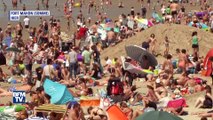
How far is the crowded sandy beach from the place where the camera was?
39.0ft

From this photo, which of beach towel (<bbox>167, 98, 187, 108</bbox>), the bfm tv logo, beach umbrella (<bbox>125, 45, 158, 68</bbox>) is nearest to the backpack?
beach towel (<bbox>167, 98, 187, 108</bbox>)

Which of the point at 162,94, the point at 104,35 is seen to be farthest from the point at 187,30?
the point at 162,94

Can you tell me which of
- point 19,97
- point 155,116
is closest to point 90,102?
point 19,97

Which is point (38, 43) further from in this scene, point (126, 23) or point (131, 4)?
point (131, 4)

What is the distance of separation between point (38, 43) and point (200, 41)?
652 centimetres

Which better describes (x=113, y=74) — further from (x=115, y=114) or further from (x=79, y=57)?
(x=115, y=114)

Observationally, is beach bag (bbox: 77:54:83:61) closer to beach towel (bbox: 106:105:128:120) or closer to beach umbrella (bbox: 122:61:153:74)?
beach umbrella (bbox: 122:61:153:74)

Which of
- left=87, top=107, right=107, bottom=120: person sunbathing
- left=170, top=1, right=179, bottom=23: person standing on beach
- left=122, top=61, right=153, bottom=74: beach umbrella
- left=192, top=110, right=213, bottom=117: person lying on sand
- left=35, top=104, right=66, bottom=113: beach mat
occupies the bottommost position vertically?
left=192, top=110, right=213, bottom=117: person lying on sand

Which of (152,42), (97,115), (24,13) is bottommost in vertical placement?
(97,115)

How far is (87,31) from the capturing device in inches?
1001

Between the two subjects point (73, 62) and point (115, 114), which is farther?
point (73, 62)

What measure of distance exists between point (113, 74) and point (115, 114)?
4355 mm

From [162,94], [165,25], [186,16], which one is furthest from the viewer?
[186,16]

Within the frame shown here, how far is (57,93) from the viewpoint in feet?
44.8
